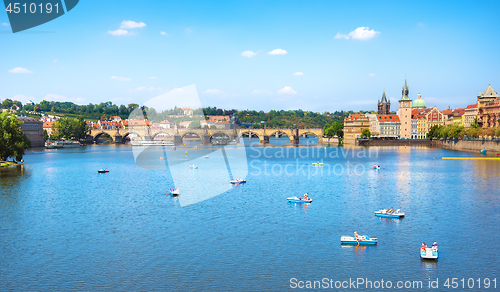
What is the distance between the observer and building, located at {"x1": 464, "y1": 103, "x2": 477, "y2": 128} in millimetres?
157625

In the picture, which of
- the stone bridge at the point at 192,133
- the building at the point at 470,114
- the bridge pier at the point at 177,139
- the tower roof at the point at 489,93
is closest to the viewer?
the tower roof at the point at 489,93

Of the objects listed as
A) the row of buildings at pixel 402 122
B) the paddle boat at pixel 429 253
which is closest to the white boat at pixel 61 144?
the row of buildings at pixel 402 122

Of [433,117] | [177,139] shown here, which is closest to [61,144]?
[177,139]

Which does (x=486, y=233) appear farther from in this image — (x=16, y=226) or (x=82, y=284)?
(x=16, y=226)

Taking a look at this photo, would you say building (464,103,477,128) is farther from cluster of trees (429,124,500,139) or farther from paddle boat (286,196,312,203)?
paddle boat (286,196,312,203)

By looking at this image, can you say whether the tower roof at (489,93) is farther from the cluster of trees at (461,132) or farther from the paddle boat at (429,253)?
the paddle boat at (429,253)

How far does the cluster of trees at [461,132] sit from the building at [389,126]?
97.1ft

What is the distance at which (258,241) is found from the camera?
29.3 m

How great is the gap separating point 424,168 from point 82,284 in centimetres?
6644

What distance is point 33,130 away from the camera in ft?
477

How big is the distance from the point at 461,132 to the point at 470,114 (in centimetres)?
3900

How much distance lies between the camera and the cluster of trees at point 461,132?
11469 centimetres

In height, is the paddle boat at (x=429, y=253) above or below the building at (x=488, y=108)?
below

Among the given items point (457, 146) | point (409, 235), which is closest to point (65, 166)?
point (409, 235)
